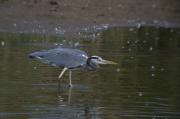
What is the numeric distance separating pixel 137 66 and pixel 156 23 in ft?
43.1

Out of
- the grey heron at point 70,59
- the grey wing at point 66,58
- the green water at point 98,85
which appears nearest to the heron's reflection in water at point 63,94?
the green water at point 98,85

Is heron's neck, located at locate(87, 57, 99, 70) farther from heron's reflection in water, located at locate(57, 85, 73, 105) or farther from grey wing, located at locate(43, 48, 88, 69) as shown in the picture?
heron's reflection in water, located at locate(57, 85, 73, 105)

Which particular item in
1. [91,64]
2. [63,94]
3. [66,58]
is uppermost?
[66,58]

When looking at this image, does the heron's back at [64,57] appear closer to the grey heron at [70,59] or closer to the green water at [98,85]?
the grey heron at [70,59]

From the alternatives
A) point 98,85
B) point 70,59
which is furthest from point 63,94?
point 98,85

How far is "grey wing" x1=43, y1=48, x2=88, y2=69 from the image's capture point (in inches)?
575

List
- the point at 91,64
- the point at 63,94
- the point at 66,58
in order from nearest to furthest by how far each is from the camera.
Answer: the point at 63,94 < the point at 91,64 < the point at 66,58

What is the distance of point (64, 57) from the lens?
14.7m

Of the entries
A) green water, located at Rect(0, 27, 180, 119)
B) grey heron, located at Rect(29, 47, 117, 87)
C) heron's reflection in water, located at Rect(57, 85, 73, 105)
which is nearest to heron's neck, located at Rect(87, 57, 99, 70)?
grey heron, located at Rect(29, 47, 117, 87)

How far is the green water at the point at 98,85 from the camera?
12.1 m

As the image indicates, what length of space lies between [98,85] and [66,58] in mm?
820

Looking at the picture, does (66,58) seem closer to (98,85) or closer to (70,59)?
(70,59)

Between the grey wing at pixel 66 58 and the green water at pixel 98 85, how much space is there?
0.41 m

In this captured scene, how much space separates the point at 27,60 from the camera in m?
18.0
